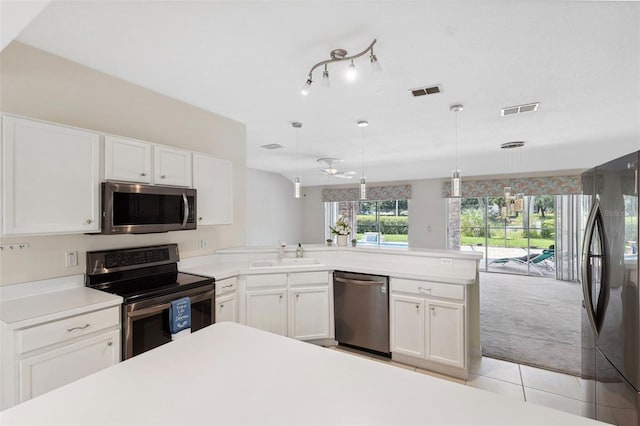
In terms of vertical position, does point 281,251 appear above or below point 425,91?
below

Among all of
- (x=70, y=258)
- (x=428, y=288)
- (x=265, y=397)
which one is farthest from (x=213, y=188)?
(x=265, y=397)

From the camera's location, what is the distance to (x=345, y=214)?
31.8 ft

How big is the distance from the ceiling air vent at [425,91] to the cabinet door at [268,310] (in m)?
2.36

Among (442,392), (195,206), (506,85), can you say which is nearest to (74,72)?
(195,206)

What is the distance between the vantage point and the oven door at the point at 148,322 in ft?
6.97

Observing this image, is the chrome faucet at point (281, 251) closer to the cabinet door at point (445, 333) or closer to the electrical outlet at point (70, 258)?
the cabinet door at point (445, 333)

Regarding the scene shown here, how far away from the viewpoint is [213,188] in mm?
3223

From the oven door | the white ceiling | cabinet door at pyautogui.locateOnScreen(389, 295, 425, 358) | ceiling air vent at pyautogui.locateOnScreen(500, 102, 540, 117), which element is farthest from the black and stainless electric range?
ceiling air vent at pyautogui.locateOnScreen(500, 102, 540, 117)

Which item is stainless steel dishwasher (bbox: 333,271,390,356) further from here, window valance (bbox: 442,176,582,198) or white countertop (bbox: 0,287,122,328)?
window valance (bbox: 442,176,582,198)

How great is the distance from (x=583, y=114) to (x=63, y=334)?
17.1 ft

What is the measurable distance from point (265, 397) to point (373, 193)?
790 cm

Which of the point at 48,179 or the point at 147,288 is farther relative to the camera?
the point at 147,288

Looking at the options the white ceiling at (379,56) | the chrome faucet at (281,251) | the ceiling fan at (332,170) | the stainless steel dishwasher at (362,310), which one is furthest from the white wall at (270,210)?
the stainless steel dishwasher at (362,310)

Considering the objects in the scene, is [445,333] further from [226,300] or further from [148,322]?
[148,322]
